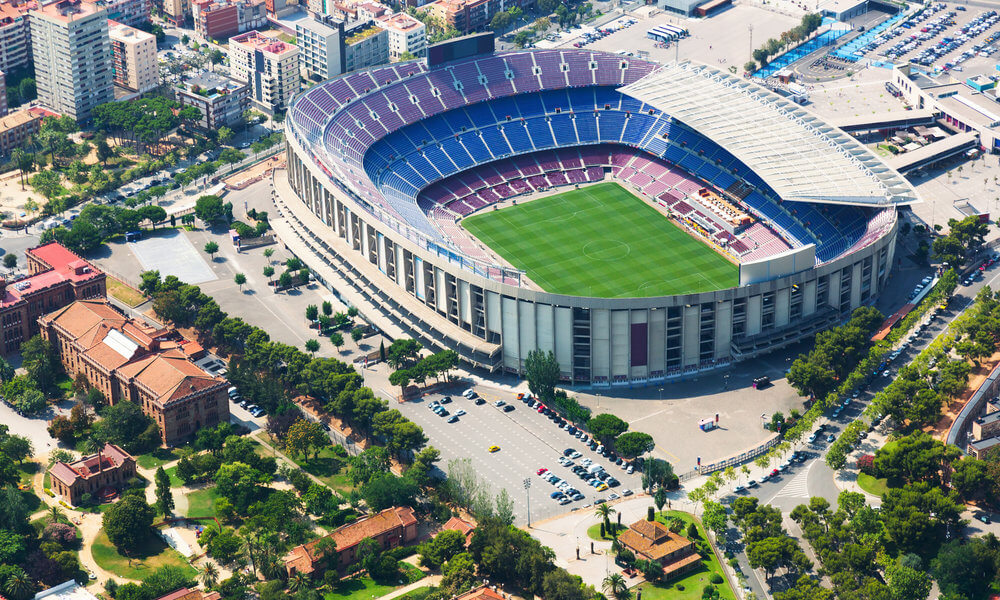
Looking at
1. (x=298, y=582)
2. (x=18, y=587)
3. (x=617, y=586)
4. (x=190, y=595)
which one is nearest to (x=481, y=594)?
(x=617, y=586)

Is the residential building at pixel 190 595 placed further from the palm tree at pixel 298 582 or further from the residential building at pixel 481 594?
the residential building at pixel 481 594

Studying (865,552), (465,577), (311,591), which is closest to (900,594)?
(865,552)

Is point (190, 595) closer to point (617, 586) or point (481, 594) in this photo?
point (481, 594)

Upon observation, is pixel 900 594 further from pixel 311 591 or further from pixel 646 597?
pixel 311 591

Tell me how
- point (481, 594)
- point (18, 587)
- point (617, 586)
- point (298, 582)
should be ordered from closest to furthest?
point (481, 594) < point (18, 587) < point (617, 586) < point (298, 582)

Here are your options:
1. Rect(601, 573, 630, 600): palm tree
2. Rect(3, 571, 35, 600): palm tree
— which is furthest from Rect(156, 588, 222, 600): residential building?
Rect(601, 573, 630, 600): palm tree

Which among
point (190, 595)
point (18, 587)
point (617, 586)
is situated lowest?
point (617, 586)
